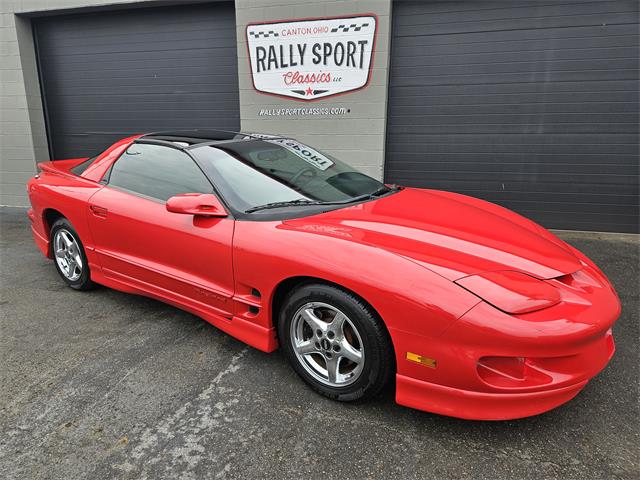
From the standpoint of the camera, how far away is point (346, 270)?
209 cm

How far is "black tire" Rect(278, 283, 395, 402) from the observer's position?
2029 mm

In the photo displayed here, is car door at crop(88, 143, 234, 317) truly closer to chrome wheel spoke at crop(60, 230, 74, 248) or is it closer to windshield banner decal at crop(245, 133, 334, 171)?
chrome wheel spoke at crop(60, 230, 74, 248)

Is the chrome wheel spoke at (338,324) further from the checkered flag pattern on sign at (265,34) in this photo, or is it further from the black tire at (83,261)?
the checkered flag pattern on sign at (265,34)

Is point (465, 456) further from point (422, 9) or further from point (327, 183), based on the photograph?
point (422, 9)

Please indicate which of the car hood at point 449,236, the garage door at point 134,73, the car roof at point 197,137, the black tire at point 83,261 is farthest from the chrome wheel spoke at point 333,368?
the garage door at point 134,73

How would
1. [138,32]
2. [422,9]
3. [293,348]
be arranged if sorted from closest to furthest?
1. [293,348]
2. [422,9]
3. [138,32]

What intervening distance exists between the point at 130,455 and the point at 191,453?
0.88 feet

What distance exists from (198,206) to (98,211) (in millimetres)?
1208

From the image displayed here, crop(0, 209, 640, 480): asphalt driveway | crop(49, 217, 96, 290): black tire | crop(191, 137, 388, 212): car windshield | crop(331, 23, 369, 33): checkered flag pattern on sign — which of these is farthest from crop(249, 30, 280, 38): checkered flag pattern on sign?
crop(0, 209, 640, 480): asphalt driveway

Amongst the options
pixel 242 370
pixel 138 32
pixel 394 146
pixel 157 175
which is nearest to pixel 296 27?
pixel 394 146

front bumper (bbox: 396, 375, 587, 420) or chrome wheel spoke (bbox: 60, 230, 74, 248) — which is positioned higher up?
chrome wheel spoke (bbox: 60, 230, 74, 248)

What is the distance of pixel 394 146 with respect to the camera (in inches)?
254

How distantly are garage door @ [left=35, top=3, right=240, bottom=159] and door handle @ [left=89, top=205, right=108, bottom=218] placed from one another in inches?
161

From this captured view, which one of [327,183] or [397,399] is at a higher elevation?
[327,183]
